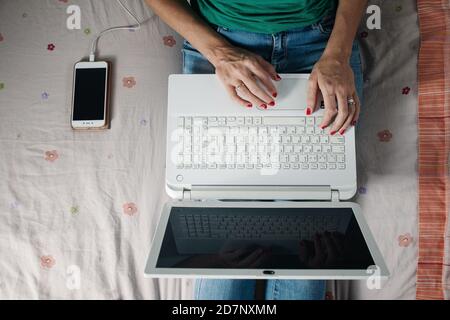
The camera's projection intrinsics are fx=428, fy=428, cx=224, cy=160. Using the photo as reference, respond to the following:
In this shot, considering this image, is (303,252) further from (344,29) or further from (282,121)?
(344,29)

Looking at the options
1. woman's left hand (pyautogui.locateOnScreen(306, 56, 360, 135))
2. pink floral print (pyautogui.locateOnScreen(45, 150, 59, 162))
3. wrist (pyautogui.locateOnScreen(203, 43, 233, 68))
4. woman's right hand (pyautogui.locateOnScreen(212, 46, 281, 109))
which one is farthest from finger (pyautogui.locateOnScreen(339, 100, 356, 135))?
pink floral print (pyautogui.locateOnScreen(45, 150, 59, 162))

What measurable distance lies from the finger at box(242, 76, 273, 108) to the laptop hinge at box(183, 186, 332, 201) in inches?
5.3

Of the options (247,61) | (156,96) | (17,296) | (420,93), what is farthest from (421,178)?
(17,296)

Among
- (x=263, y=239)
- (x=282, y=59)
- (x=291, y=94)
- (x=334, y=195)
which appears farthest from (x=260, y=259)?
(x=282, y=59)

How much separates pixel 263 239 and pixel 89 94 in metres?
0.49

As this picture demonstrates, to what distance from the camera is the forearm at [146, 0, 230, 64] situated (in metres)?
0.72

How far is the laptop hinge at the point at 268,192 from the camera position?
0.64 m

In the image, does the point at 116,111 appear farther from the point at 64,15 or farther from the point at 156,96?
the point at 64,15

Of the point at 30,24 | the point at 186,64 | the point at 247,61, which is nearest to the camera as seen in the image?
the point at 247,61

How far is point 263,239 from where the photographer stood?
59 centimetres

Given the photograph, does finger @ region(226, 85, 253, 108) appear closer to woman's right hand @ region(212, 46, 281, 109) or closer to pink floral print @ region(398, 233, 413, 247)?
woman's right hand @ region(212, 46, 281, 109)
